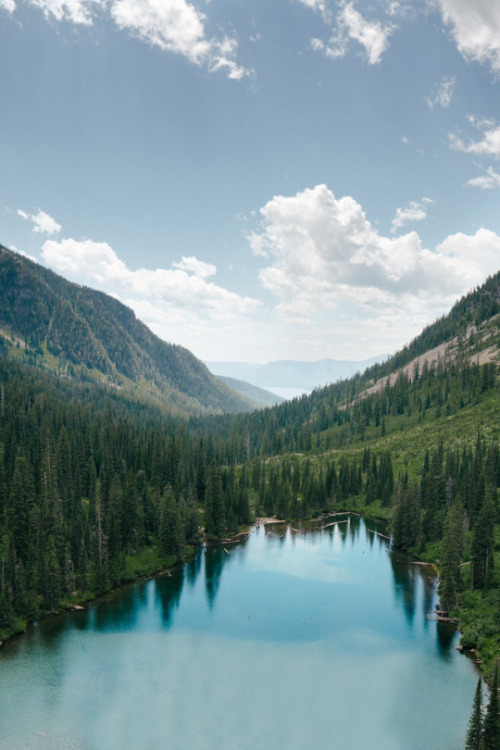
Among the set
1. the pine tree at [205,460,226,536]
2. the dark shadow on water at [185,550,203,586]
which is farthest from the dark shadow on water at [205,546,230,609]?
the pine tree at [205,460,226,536]

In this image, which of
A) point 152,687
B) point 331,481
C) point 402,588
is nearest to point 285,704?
point 152,687

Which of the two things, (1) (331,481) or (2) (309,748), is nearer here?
(2) (309,748)

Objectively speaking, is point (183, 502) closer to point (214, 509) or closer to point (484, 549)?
point (214, 509)

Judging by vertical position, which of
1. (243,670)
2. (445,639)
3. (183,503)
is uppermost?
(183,503)

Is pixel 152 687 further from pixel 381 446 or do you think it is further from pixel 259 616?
pixel 381 446

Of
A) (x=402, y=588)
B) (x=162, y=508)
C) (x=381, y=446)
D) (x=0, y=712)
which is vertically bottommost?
(x=0, y=712)

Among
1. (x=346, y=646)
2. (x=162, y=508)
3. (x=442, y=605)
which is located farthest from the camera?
(x=162, y=508)

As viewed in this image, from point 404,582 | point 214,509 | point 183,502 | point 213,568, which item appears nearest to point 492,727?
point 404,582

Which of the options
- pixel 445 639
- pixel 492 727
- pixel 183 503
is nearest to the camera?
pixel 492 727

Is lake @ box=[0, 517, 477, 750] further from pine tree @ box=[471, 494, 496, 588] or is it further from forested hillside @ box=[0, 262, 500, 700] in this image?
pine tree @ box=[471, 494, 496, 588]
